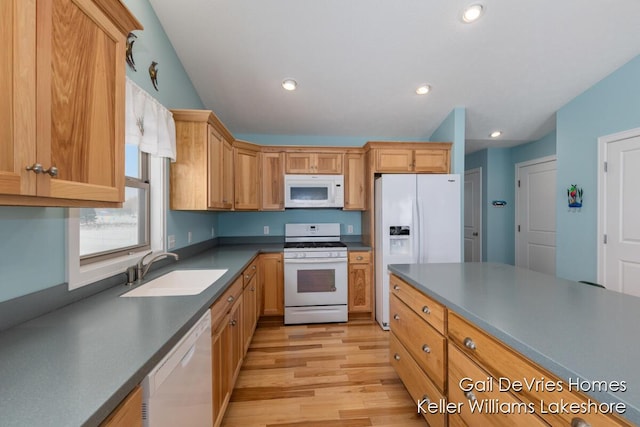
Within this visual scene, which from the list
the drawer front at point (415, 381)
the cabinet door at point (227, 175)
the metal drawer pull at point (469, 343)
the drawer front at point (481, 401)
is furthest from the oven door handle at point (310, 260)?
the metal drawer pull at point (469, 343)

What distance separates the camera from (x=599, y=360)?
71cm

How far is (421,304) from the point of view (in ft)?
5.10

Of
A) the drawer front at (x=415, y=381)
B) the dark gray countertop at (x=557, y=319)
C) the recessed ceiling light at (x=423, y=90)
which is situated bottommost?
the drawer front at (x=415, y=381)

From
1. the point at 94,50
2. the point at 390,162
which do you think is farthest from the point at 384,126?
the point at 94,50

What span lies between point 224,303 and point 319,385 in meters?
1.06

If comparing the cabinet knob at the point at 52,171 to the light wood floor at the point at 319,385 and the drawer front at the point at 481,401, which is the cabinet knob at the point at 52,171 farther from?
the light wood floor at the point at 319,385

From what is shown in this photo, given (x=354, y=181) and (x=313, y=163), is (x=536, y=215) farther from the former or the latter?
(x=313, y=163)

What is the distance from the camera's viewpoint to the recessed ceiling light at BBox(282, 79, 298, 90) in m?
2.79

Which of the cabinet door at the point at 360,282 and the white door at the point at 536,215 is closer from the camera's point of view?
the cabinet door at the point at 360,282

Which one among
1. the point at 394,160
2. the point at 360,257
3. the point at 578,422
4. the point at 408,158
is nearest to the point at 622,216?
the point at 408,158

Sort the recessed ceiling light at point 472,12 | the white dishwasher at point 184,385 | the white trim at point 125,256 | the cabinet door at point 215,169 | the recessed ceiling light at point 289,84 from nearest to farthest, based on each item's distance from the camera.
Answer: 1. the white dishwasher at point 184,385
2. the white trim at point 125,256
3. the recessed ceiling light at point 472,12
4. the cabinet door at point 215,169
5. the recessed ceiling light at point 289,84

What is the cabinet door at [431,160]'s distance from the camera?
10.6 feet

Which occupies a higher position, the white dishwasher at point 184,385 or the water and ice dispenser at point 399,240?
the water and ice dispenser at point 399,240

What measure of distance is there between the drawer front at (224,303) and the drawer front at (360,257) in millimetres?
1527
